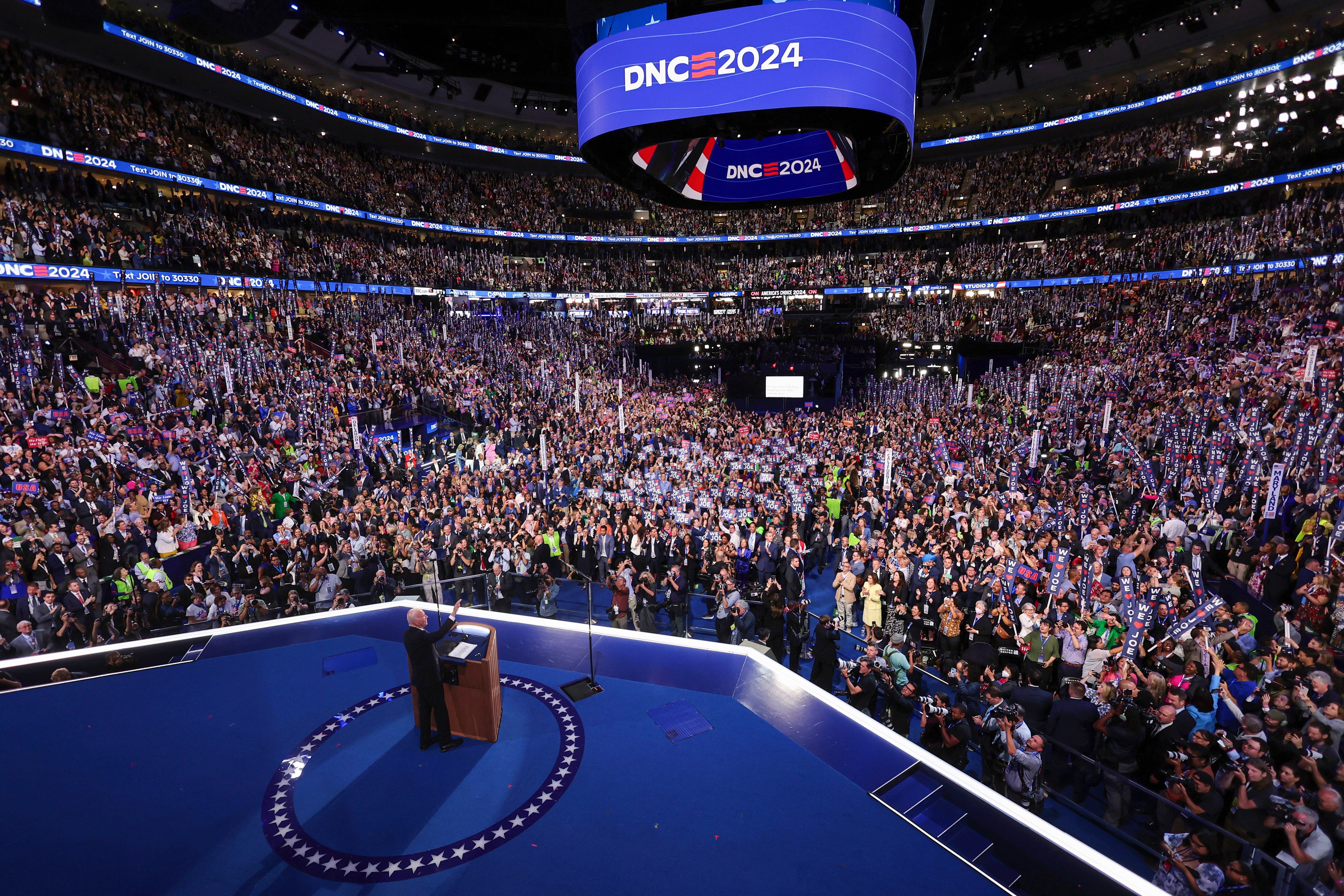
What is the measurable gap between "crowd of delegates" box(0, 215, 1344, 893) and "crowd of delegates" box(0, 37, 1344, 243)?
21.5 ft

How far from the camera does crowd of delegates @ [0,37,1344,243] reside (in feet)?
73.0

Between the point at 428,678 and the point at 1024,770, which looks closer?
the point at 428,678

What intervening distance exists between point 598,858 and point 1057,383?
76.2ft

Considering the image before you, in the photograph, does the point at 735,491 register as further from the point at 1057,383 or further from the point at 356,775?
the point at 1057,383

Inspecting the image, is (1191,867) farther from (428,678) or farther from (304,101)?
(304,101)

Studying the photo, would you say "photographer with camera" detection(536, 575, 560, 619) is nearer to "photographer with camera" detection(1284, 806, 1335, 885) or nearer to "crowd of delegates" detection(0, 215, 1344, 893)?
"crowd of delegates" detection(0, 215, 1344, 893)

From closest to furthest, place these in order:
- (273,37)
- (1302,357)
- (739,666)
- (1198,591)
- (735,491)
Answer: (739,666) → (1198,591) → (735,491) → (1302,357) → (273,37)

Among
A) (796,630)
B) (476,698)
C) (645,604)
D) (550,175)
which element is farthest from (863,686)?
(550,175)

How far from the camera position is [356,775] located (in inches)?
196

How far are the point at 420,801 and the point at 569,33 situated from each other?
2000 cm

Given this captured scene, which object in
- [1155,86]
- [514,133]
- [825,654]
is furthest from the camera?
[514,133]

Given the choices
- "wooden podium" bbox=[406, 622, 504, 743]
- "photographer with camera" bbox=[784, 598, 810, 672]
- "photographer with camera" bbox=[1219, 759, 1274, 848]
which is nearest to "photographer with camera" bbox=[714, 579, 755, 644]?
"photographer with camera" bbox=[784, 598, 810, 672]

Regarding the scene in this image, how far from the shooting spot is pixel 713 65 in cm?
474

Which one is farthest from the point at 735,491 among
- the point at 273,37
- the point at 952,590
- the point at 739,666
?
the point at 273,37
